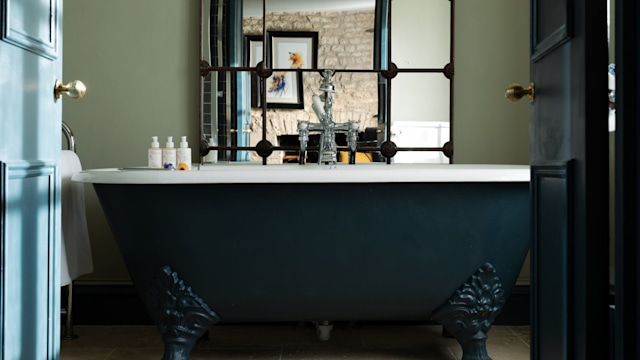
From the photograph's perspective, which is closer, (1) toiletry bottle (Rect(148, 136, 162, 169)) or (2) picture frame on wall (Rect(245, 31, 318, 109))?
(1) toiletry bottle (Rect(148, 136, 162, 169))

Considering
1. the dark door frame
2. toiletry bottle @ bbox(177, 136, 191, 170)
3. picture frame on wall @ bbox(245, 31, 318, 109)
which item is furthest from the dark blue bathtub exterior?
the dark door frame

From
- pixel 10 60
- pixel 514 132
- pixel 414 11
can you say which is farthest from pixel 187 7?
pixel 10 60

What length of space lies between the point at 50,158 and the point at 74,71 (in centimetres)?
151

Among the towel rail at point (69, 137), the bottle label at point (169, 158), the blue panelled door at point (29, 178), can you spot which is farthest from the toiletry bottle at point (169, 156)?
the blue panelled door at point (29, 178)

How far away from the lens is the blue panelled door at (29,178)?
1.34 meters

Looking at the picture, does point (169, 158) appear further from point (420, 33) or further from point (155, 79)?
point (420, 33)

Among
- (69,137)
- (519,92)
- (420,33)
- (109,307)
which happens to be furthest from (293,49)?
(519,92)

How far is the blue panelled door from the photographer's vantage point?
1341 mm

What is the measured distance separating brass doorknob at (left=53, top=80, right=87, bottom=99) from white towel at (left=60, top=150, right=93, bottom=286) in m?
1.00

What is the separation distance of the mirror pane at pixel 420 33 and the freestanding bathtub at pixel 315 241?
3.07 feet

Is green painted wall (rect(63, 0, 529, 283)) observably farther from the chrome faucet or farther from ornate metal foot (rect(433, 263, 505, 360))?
ornate metal foot (rect(433, 263, 505, 360))

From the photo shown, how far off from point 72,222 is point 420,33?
1.64m

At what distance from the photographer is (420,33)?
118 inches

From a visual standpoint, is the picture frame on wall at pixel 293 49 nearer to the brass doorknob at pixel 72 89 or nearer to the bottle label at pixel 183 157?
the bottle label at pixel 183 157
